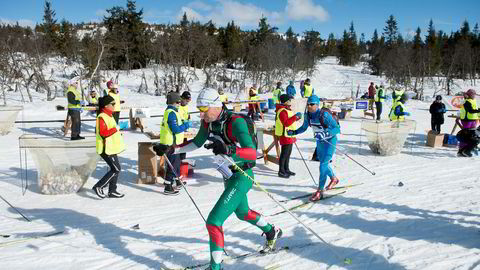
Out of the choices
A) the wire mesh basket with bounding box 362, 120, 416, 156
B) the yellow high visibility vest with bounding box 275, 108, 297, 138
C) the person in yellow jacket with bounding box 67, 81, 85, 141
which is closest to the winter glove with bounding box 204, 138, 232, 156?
the yellow high visibility vest with bounding box 275, 108, 297, 138

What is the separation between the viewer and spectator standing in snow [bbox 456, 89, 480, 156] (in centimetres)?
975

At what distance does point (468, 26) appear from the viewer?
226ft

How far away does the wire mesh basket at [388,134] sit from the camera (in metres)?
9.71

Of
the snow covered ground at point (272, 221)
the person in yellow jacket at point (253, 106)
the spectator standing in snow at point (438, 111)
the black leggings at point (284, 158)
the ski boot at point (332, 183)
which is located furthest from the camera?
the person in yellow jacket at point (253, 106)

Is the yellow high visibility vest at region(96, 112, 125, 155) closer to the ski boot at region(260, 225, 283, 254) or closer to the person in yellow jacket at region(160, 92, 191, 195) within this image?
the person in yellow jacket at region(160, 92, 191, 195)

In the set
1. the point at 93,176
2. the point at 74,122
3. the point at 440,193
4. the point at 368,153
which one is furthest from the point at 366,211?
the point at 74,122

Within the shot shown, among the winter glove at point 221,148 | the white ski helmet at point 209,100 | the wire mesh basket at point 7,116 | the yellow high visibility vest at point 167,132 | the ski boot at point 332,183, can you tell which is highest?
the white ski helmet at point 209,100

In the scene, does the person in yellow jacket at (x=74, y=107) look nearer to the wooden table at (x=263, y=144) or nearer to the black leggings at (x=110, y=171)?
the black leggings at (x=110, y=171)

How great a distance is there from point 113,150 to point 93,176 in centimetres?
199

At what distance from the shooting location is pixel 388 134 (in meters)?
9.88

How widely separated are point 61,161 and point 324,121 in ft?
15.5

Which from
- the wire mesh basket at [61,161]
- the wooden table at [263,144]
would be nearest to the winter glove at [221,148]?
the wire mesh basket at [61,161]

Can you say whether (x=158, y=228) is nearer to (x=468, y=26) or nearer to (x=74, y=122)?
(x=74, y=122)

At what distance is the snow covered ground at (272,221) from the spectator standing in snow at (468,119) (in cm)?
92
